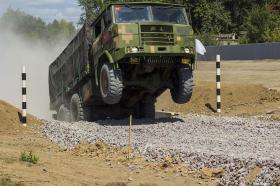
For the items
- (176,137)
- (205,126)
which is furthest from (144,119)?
(176,137)

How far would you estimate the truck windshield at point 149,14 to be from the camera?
13.3m

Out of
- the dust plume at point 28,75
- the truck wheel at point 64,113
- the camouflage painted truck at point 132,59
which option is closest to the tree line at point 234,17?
the dust plume at point 28,75

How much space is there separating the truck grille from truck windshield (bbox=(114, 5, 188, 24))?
1.06 ft

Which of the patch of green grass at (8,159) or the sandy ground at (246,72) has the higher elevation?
the sandy ground at (246,72)

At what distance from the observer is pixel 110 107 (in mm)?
15680

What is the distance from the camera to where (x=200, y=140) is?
1037 cm

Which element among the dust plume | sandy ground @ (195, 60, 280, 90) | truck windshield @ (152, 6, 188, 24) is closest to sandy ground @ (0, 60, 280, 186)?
truck windshield @ (152, 6, 188, 24)

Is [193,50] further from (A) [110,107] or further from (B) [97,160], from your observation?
(B) [97,160]

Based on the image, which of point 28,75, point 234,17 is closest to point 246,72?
point 28,75

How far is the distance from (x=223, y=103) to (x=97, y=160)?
32.3 feet

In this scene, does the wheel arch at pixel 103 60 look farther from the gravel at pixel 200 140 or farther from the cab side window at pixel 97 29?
the gravel at pixel 200 140

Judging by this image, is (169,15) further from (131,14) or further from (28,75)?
(28,75)

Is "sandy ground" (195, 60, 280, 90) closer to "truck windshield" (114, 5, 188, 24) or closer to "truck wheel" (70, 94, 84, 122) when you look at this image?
"truck wheel" (70, 94, 84, 122)

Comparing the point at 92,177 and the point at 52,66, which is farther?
the point at 52,66
